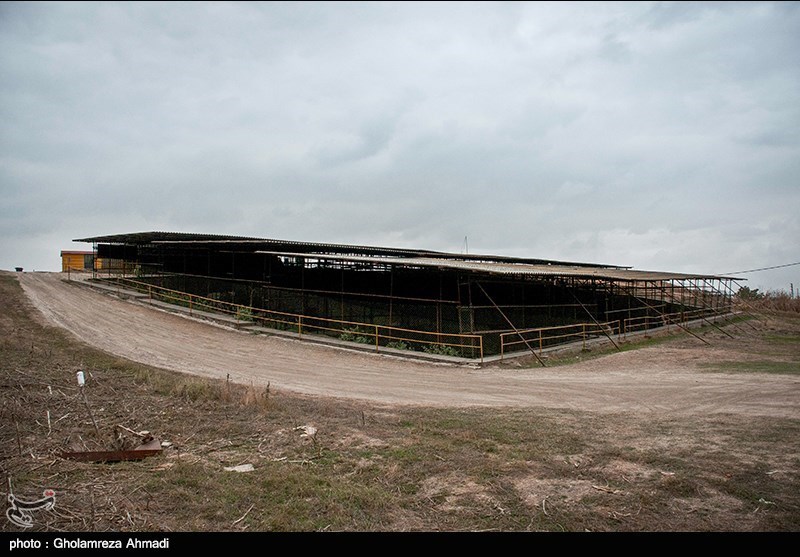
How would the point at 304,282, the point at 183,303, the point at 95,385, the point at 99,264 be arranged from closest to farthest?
the point at 95,385 < the point at 304,282 < the point at 183,303 < the point at 99,264

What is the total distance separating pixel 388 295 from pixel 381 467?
1588 cm

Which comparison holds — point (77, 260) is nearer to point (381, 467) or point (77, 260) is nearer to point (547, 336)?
point (547, 336)

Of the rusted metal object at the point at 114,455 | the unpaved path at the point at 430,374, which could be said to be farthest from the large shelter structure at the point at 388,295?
the rusted metal object at the point at 114,455

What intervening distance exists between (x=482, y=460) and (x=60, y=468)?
6397 mm

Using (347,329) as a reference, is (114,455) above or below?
below

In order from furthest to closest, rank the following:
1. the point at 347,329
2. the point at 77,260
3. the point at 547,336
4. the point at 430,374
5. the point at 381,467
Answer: the point at 77,260, the point at 547,336, the point at 347,329, the point at 430,374, the point at 381,467

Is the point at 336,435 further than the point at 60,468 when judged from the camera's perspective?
Yes

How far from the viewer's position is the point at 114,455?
26.5 feet

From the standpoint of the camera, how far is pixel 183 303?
31016 millimetres

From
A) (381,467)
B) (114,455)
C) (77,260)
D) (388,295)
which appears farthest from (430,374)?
(77,260)

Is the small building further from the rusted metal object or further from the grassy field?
the rusted metal object

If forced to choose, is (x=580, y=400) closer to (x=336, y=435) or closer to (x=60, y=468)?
(x=336, y=435)

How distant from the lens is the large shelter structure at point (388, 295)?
2148 cm
